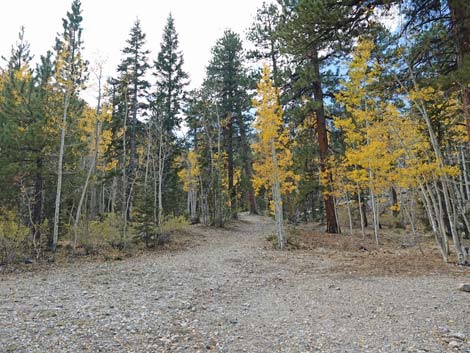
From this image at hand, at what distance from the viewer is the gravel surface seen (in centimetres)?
372

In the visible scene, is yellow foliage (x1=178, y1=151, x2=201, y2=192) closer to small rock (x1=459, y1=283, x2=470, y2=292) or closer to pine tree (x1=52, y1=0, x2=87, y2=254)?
pine tree (x1=52, y1=0, x2=87, y2=254)

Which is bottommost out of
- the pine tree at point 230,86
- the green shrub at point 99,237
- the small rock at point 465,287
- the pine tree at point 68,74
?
the small rock at point 465,287

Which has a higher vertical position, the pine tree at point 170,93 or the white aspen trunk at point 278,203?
the pine tree at point 170,93

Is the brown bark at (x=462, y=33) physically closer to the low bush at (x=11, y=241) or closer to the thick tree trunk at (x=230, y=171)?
the low bush at (x=11, y=241)

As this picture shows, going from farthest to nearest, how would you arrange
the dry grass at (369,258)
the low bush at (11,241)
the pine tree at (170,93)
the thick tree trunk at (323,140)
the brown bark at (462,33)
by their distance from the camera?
1. the pine tree at (170,93)
2. the thick tree trunk at (323,140)
3. the low bush at (11,241)
4. the dry grass at (369,258)
5. the brown bark at (462,33)

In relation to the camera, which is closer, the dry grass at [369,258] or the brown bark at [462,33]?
the brown bark at [462,33]

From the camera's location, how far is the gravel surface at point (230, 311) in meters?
3.72

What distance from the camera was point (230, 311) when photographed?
5102mm

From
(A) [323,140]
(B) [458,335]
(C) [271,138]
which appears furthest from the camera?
(A) [323,140]

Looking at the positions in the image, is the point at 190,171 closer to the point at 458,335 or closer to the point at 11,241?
the point at 11,241

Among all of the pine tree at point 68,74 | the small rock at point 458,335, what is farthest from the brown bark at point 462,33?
the pine tree at point 68,74

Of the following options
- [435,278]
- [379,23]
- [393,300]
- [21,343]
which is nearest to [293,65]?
[379,23]

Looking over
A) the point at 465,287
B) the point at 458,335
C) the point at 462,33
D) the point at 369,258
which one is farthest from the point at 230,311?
the point at 462,33

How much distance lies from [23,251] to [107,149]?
33.9ft
